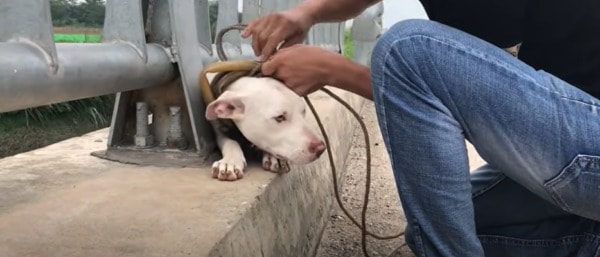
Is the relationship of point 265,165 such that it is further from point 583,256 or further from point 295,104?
point 583,256

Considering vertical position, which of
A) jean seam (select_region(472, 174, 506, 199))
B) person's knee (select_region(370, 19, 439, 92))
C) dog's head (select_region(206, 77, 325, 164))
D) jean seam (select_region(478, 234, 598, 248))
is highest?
person's knee (select_region(370, 19, 439, 92))

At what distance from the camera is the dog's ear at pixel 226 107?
1945 mm

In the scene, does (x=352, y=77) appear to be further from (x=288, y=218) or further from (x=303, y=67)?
(x=288, y=218)

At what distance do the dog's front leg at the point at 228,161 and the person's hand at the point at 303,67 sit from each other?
231mm

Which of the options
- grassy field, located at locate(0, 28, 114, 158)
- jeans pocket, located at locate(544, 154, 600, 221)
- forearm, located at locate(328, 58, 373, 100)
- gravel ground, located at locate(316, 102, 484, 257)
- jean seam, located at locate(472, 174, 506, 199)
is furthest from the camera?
grassy field, located at locate(0, 28, 114, 158)

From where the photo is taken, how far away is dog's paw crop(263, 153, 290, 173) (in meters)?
1.94

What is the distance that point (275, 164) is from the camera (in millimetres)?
1952

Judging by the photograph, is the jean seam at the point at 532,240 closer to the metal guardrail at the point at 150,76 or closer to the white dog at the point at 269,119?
the white dog at the point at 269,119

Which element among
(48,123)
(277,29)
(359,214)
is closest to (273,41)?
(277,29)

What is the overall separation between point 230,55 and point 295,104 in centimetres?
58

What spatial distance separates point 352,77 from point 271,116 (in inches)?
17.9

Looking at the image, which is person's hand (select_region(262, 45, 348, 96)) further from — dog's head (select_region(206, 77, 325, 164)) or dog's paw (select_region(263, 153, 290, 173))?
dog's paw (select_region(263, 153, 290, 173))

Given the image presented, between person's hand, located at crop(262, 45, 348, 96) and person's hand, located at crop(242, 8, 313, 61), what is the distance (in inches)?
1.4

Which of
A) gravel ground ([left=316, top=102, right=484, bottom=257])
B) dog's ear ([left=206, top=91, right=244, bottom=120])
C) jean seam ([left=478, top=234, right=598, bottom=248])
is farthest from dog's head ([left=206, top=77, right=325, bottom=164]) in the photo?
jean seam ([left=478, top=234, right=598, bottom=248])
